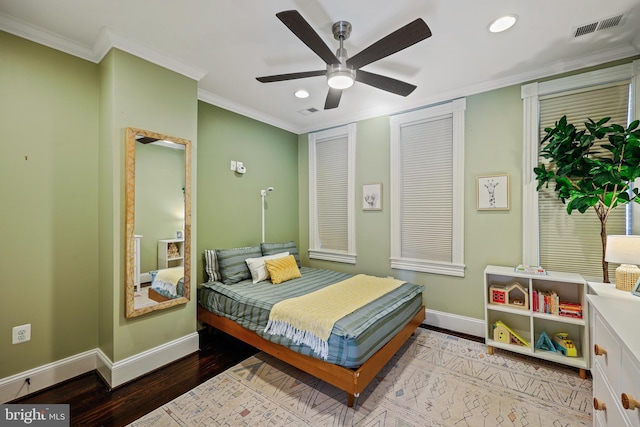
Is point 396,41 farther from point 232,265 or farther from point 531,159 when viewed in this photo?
point 232,265

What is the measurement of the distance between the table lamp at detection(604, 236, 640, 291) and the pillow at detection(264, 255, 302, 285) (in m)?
2.85

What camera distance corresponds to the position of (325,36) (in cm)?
223

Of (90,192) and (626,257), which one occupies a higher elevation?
(90,192)

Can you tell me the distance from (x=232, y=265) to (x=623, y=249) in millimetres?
3436

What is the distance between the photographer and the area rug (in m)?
1.86

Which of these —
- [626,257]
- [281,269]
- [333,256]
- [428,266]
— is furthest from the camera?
[333,256]

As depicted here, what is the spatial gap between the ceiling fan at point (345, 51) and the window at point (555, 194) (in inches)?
61.4

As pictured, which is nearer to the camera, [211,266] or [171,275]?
[171,275]

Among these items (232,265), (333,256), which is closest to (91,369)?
(232,265)

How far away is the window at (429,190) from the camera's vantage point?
3.19m

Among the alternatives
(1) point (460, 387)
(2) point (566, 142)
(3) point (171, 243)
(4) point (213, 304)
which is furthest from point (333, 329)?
(2) point (566, 142)

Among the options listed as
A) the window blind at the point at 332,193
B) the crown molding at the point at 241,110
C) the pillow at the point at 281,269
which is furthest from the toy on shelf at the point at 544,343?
the crown molding at the point at 241,110

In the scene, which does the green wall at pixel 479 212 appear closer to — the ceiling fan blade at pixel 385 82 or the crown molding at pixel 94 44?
the ceiling fan blade at pixel 385 82

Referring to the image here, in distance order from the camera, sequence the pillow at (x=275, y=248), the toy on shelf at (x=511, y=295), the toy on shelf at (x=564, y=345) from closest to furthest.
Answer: the toy on shelf at (x=564, y=345), the toy on shelf at (x=511, y=295), the pillow at (x=275, y=248)
